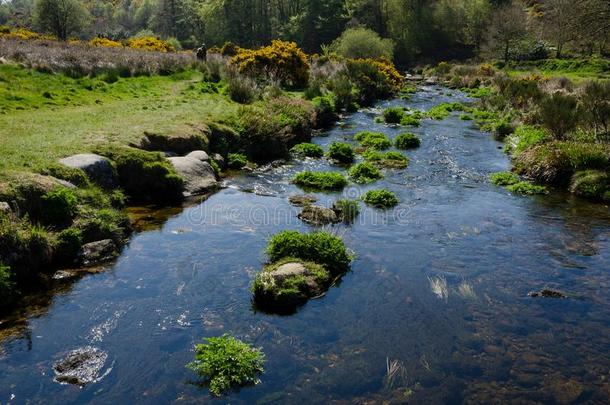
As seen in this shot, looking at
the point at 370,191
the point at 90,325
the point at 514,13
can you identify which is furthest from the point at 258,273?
the point at 514,13

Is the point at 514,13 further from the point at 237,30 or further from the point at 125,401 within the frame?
the point at 125,401

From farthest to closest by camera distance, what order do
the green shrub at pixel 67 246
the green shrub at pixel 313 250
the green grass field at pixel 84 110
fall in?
the green grass field at pixel 84 110, the green shrub at pixel 313 250, the green shrub at pixel 67 246

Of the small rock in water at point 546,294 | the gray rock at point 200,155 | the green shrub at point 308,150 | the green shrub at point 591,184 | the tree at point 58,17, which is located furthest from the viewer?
the tree at point 58,17

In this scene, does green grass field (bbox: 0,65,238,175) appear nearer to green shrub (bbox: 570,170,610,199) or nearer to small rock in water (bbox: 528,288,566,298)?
small rock in water (bbox: 528,288,566,298)

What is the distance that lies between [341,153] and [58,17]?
77.2 metres

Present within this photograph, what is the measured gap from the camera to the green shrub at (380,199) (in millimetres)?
18188

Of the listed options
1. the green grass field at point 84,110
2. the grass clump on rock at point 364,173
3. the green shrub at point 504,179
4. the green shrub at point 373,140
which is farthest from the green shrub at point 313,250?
the green shrub at point 373,140

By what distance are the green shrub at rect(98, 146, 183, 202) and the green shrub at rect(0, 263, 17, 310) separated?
6617 mm

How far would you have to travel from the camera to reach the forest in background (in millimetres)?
80625

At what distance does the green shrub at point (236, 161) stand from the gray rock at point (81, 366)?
14.2 metres

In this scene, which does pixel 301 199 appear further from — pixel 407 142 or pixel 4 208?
pixel 407 142

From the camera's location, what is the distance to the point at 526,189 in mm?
19609

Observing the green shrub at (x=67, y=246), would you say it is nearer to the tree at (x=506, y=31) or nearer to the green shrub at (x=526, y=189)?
the green shrub at (x=526, y=189)

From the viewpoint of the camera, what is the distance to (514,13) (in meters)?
80.6
